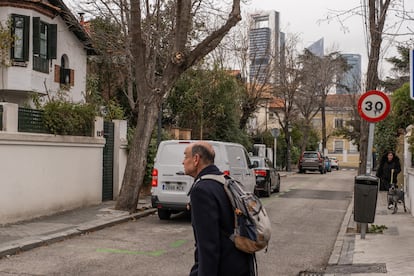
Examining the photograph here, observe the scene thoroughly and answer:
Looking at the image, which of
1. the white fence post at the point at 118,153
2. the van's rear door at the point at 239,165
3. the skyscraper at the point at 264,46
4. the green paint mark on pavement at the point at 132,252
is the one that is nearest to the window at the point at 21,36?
the white fence post at the point at 118,153

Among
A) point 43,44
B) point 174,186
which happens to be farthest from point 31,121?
point 43,44

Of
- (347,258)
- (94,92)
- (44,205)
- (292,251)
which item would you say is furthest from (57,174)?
(94,92)

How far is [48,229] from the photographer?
37.8 ft

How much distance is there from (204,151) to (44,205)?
397 inches

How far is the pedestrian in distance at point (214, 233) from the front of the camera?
12.2 feet

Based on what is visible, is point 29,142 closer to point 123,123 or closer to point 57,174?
point 57,174

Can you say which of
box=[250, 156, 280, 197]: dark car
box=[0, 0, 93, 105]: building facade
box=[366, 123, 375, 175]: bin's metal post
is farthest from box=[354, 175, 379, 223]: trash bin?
box=[0, 0, 93, 105]: building facade

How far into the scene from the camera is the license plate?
13516 millimetres

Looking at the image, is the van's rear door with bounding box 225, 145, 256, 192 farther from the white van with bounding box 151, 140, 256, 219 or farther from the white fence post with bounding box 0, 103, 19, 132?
the white fence post with bounding box 0, 103, 19, 132

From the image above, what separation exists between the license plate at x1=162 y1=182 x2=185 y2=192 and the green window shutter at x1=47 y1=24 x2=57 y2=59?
11307mm

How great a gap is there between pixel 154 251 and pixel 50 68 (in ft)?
50.2

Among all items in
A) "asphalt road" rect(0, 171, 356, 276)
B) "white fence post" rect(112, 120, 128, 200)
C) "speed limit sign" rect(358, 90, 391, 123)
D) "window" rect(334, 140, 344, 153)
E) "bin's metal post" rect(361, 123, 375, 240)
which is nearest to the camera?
"asphalt road" rect(0, 171, 356, 276)

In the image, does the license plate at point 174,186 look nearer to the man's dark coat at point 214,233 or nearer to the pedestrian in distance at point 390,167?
the pedestrian in distance at point 390,167

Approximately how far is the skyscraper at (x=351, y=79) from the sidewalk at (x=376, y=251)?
36.6m
